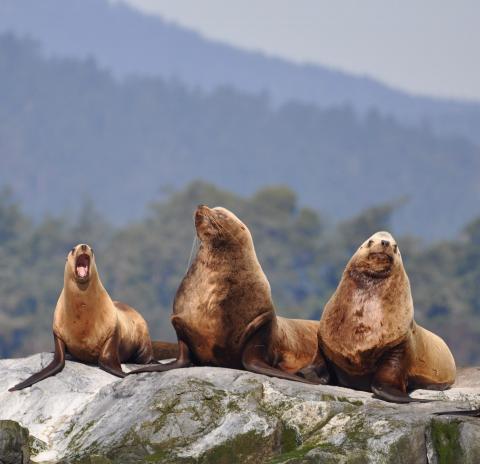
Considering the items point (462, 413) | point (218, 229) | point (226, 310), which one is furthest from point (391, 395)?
point (218, 229)

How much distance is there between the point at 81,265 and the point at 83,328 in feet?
1.94

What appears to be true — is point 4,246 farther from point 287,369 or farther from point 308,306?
point 287,369

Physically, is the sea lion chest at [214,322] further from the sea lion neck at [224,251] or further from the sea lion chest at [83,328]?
the sea lion chest at [83,328]

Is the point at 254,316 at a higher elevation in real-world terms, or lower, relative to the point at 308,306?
higher

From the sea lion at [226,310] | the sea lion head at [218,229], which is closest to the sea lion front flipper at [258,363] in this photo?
the sea lion at [226,310]

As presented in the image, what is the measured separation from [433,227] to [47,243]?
112556mm

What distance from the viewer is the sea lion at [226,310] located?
12.4m

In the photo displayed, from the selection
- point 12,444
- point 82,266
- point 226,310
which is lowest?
point 12,444

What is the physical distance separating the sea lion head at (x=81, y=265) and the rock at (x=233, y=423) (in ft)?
4.90

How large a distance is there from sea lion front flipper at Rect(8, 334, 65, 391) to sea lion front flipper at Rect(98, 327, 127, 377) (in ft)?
1.19

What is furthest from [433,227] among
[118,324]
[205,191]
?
[118,324]

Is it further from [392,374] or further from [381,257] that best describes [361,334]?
[381,257]

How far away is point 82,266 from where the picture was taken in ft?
44.7

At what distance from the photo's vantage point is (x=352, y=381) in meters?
11.9
